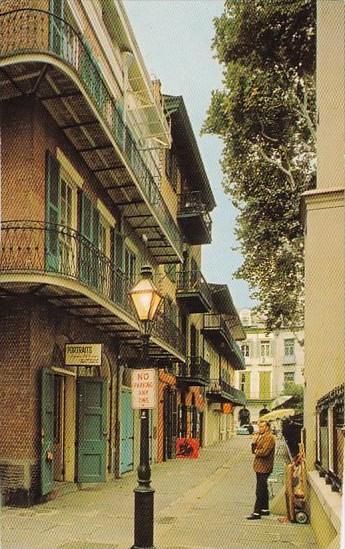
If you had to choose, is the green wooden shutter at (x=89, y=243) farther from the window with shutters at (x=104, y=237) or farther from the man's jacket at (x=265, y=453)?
the man's jacket at (x=265, y=453)

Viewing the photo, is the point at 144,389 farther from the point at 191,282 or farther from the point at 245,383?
the point at 245,383

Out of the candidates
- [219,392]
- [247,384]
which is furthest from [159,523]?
[247,384]

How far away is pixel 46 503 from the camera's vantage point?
34.3ft

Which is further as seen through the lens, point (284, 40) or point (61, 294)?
point (61, 294)

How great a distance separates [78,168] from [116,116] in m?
1.60

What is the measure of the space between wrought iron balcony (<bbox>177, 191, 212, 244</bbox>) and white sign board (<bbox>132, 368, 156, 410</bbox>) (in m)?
16.5

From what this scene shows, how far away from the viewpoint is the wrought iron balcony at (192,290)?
24.1 m

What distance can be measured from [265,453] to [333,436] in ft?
10.7

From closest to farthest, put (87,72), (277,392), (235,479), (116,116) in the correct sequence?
1. (87,72)
2. (116,116)
3. (235,479)
4. (277,392)

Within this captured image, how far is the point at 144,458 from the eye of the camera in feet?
22.9

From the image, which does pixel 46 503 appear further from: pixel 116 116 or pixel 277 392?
pixel 277 392

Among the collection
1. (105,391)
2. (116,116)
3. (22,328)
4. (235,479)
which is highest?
(116,116)

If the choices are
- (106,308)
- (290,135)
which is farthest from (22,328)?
(290,135)

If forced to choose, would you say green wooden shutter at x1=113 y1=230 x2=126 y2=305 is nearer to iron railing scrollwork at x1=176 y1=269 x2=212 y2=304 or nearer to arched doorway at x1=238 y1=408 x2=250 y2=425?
iron railing scrollwork at x1=176 y1=269 x2=212 y2=304
